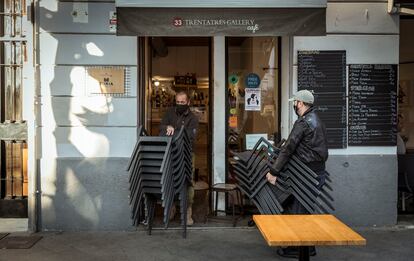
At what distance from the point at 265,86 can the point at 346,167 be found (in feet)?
5.63

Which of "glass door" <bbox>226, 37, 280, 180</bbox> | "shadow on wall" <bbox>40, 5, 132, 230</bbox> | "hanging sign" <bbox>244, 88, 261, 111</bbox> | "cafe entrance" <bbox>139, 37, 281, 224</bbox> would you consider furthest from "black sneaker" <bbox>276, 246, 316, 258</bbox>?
"hanging sign" <bbox>244, 88, 261, 111</bbox>

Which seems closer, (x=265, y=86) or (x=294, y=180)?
(x=294, y=180)

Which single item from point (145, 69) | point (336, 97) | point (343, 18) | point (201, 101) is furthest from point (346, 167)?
point (201, 101)

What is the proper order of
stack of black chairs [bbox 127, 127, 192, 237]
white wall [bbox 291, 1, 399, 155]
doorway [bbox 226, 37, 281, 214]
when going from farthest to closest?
doorway [bbox 226, 37, 281, 214]
white wall [bbox 291, 1, 399, 155]
stack of black chairs [bbox 127, 127, 192, 237]

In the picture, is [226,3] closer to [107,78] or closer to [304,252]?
[107,78]

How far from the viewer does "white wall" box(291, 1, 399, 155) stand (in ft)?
22.3

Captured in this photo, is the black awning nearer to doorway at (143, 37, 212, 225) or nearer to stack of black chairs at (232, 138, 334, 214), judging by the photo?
stack of black chairs at (232, 138, 334, 214)

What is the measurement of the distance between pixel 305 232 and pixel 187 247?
2.52 m

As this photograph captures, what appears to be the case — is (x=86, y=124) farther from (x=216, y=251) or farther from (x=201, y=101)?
(x=201, y=101)

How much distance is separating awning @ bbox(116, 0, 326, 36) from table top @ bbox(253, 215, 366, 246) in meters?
2.65

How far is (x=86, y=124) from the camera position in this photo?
21.9 feet

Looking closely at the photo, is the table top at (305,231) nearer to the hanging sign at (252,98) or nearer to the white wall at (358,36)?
the white wall at (358,36)

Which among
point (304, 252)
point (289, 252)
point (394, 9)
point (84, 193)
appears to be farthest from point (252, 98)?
point (304, 252)

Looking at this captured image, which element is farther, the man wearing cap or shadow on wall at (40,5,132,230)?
shadow on wall at (40,5,132,230)
